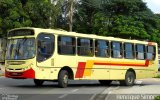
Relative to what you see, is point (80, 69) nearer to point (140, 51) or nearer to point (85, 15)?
Result: point (140, 51)

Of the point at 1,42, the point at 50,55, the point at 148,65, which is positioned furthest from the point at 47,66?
the point at 1,42

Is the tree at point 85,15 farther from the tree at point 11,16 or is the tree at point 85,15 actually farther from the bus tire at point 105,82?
the bus tire at point 105,82

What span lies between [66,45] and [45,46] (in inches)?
59.1

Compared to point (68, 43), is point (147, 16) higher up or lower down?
higher up

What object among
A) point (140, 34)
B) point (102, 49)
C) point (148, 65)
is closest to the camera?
point (102, 49)

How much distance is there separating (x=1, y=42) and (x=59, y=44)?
113 ft

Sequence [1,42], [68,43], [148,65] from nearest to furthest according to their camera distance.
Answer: [68,43] < [148,65] < [1,42]

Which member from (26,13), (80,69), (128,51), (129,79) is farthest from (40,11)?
(80,69)

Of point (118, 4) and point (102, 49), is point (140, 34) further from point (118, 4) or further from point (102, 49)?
point (102, 49)

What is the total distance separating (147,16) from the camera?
72812mm

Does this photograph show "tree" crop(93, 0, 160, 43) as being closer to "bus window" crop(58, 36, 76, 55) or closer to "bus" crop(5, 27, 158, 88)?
"bus" crop(5, 27, 158, 88)

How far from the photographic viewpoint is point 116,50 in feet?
95.3

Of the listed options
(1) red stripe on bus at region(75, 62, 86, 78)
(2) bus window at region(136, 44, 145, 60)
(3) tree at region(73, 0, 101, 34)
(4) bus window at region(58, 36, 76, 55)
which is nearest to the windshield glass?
(4) bus window at region(58, 36, 76, 55)

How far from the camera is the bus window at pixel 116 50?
2881 cm
